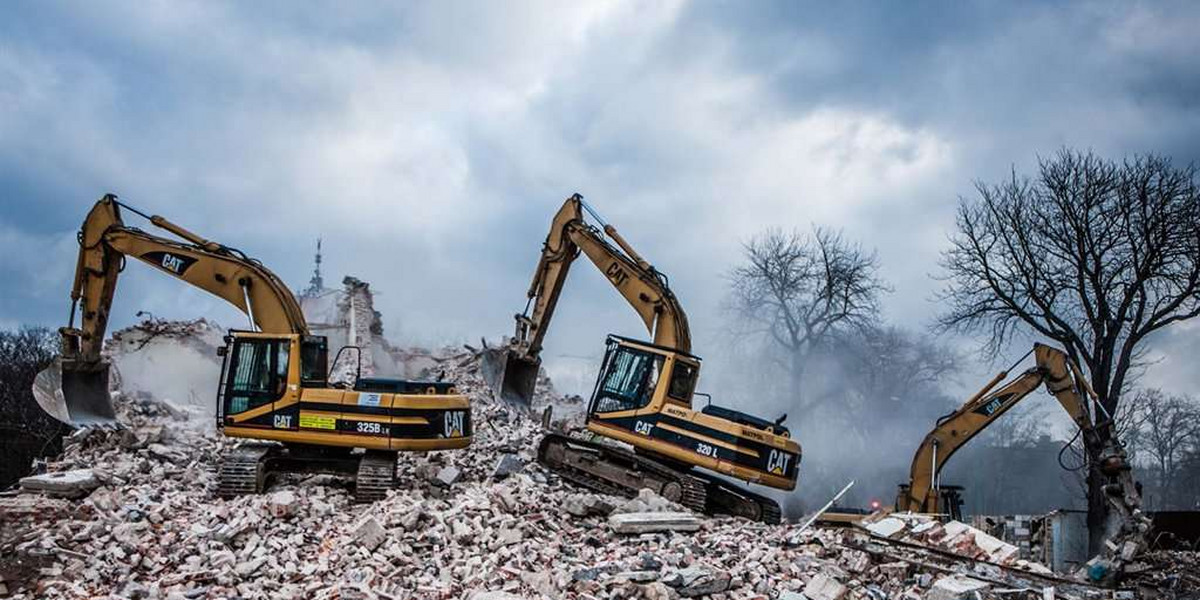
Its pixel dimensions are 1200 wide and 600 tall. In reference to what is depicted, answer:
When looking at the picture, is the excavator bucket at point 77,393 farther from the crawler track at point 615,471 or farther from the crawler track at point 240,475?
the crawler track at point 615,471

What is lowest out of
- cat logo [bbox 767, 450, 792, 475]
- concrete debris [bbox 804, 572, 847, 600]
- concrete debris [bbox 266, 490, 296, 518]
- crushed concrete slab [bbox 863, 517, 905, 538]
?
concrete debris [bbox 804, 572, 847, 600]

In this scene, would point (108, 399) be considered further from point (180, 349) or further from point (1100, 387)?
point (1100, 387)

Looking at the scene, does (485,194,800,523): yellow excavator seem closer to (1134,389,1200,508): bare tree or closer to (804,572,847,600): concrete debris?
(804,572,847,600): concrete debris

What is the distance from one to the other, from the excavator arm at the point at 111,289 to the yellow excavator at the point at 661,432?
445 centimetres

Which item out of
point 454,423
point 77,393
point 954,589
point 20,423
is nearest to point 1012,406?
point 954,589

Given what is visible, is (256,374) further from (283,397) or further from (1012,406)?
(1012,406)

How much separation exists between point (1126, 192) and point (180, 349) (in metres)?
20.4

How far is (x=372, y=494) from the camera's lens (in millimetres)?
13391

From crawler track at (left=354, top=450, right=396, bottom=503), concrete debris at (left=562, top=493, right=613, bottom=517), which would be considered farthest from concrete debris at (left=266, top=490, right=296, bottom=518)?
concrete debris at (left=562, top=493, right=613, bottom=517)

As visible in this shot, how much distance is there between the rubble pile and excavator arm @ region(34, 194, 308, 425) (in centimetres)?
266

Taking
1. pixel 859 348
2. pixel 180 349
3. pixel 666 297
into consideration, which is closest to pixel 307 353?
pixel 666 297

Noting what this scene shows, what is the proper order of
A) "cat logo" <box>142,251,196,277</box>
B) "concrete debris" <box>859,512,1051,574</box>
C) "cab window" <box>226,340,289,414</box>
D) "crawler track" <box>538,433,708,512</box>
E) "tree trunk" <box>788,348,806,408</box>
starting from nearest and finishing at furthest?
"concrete debris" <box>859,512,1051,574</box>, "cab window" <box>226,340,289,414</box>, "crawler track" <box>538,433,708,512</box>, "cat logo" <box>142,251,196,277</box>, "tree trunk" <box>788,348,806,408</box>

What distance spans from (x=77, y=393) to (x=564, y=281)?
7846 mm

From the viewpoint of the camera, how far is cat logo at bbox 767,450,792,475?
14.3m
